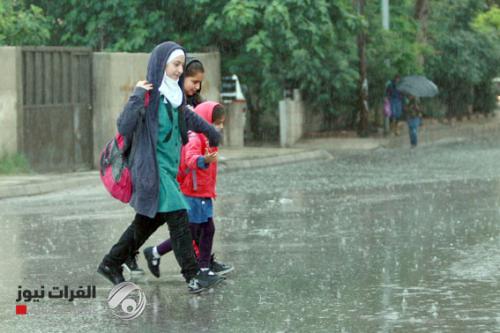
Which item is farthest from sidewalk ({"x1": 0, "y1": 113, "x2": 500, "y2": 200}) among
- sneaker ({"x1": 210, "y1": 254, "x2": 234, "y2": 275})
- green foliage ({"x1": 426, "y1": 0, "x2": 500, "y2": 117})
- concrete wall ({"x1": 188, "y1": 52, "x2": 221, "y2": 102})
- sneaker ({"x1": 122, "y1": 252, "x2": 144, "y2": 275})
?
sneaker ({"x1": 210, "y1": 254, "x2": 234, "y2": 275})

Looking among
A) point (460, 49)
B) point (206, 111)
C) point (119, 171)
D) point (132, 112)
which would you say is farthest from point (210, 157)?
Result: point (460, 49)

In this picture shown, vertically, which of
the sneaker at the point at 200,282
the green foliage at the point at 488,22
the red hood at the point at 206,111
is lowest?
the sneaker at the point at 200,282

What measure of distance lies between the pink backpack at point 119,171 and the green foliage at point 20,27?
1647 centimetres

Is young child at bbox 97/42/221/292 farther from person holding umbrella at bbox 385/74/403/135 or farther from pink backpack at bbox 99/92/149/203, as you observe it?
person holding umbrella at bbox 385/74/403/135

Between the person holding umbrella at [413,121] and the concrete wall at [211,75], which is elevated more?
the concrete wall at [211,75]

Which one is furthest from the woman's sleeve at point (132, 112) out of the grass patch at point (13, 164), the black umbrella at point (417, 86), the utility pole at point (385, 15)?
the utility pole at point (385, 15)

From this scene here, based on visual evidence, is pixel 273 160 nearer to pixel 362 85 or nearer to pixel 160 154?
pixel 362 85

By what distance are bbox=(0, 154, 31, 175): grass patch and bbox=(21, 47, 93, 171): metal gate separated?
1.09ft

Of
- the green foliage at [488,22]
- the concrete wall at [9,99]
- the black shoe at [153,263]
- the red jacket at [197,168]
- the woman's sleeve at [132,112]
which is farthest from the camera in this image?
the green foliage at [488,22]

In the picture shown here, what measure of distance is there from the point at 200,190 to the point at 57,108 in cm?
1249

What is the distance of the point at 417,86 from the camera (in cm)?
3409

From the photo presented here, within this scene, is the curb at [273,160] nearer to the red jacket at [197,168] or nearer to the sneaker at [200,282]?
the red jacket at [197,168]

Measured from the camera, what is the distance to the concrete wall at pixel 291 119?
31.2 m

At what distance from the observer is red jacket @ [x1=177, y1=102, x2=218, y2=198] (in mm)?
10148
